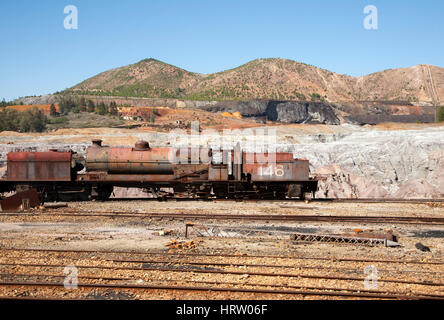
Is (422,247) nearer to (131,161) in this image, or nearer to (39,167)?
(131,161)

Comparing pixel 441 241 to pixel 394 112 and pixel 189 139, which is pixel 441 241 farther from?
pixel 394 112

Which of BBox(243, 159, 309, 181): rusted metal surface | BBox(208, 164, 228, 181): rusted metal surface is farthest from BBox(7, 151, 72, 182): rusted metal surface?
BBox(243, 159, 309, 181): rusted metal surface

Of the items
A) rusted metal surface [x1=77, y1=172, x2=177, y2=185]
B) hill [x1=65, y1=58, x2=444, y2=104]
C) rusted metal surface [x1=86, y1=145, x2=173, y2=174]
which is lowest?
rusted metal surface [x1=77, y1=172, x2=177, y2=185]

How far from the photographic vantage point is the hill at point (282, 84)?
143 metres

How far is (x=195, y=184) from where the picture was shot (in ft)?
79.3

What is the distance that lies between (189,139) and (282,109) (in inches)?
2204

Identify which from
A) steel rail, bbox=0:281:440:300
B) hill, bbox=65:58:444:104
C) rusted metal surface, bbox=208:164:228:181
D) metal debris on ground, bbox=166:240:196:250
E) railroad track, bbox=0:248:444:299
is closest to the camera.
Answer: steel rail, bbox=0:281:440:300

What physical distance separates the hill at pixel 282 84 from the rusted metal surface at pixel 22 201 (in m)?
114

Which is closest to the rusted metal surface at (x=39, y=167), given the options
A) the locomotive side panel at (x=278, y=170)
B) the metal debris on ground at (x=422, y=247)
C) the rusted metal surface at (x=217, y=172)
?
the rusted metal surface at (x=217, y=172)

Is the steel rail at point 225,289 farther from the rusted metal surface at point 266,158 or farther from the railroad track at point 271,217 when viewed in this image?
the rusted metal surface at point 266,158

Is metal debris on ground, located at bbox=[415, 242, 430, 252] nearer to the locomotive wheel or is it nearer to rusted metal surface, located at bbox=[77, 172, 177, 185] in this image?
rusted metal surface, located at bbox=[77, 172, 177, 185]

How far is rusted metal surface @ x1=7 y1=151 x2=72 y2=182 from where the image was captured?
23.8m

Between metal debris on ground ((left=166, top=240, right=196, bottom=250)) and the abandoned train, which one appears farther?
the abandoned train

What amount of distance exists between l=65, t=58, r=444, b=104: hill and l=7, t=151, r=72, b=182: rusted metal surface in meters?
111
